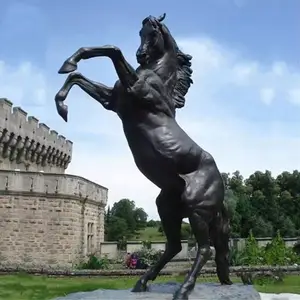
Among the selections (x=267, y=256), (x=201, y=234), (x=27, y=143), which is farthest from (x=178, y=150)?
(x=27, y=143)

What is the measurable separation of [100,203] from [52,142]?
10.7m

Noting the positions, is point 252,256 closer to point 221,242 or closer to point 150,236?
point 221,242

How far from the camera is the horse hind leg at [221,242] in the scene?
187 inches

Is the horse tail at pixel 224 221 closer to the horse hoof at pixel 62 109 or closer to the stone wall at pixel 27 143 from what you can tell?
the horse hoof at pixel 62 109

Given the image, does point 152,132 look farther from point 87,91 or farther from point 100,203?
point 100,203

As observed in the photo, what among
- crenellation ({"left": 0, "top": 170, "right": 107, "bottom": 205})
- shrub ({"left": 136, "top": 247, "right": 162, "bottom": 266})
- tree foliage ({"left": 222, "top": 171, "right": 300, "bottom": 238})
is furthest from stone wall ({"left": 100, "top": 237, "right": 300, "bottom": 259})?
tree foliage ({"left": 222, "top": 171, "right": 300, "bottom": 238})

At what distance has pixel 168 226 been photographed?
4773 millimetres

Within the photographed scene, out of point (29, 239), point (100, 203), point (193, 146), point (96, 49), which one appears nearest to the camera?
point (96, 49)

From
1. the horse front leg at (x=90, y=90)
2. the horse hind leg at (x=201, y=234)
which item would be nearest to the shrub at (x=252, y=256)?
the horse hind leg at (x=201, y=234)

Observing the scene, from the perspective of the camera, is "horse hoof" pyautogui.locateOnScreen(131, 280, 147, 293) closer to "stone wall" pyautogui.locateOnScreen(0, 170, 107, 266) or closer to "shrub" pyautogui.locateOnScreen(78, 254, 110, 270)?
"shrub" pyautogui.locateOnScreen(78, 254, 110, 270)

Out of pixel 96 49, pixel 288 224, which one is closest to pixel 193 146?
pixel 96 49

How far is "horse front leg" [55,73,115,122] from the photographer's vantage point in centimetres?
441

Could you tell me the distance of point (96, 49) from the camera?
420 centimetres

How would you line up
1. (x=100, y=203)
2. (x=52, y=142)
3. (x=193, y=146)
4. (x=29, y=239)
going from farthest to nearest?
(x=52, y=142)
(x=100, y=203)
(x=29, y=239)
(x=193, y=146)
